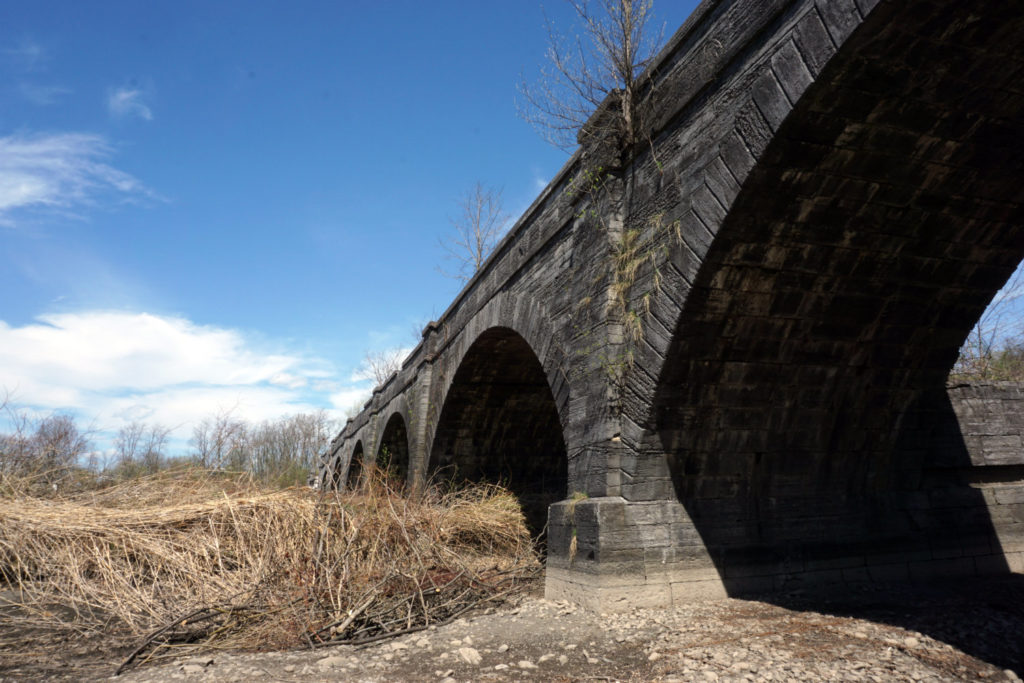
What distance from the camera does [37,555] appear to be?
6379 millimetres

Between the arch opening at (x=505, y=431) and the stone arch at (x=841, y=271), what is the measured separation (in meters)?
5.03

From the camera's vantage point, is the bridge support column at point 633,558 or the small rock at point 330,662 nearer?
the small rock at point 330,662

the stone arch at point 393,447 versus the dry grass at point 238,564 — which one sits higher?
the stone arch at point 393,447

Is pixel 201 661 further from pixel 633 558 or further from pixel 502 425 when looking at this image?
pixel 502 425

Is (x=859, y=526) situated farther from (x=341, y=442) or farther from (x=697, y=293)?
(x=341, y=442)

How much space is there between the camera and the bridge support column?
200 inches

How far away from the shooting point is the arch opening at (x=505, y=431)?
10828 mm

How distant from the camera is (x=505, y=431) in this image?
1220cm

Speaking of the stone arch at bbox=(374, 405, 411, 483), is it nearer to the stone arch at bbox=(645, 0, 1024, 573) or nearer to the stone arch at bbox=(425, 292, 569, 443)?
the stone arch at bbox=(425, 292, 569, 443)

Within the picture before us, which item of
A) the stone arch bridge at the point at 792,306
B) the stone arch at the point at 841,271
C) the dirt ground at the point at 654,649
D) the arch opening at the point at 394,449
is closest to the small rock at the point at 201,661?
the dirt ground at the point at 654,649

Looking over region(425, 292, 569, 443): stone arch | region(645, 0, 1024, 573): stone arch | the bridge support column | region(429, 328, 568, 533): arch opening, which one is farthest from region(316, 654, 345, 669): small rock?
region(429, 328, 568, 533): arch opening

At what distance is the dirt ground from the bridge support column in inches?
5.5

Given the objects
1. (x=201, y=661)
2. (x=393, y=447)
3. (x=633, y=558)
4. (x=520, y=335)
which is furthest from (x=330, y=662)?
(x=393, y=447)

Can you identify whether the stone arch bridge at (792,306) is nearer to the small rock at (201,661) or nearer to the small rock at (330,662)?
the small rock at (330,662)
